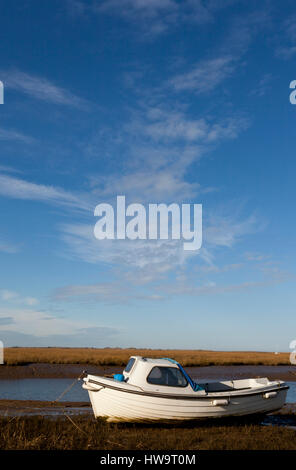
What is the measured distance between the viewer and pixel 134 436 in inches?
559

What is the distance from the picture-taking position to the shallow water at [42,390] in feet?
80.2

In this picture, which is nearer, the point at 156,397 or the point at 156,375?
the point at 156,397

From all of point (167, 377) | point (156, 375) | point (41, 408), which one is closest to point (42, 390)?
point (41, 408)

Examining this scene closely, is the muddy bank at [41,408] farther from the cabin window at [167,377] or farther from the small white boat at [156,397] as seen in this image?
the cabin window at [167,377]

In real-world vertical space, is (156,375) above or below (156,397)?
above

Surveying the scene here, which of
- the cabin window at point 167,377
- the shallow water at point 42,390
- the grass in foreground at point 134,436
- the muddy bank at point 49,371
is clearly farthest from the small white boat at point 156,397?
the muddy bank at point 49,371

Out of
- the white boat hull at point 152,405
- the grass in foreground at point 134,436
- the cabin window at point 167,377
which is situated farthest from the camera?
the cabin window at point 167,377

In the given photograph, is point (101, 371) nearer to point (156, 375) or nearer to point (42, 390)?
point (42, 390)

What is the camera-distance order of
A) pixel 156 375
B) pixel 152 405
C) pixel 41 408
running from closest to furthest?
1. pixel 152 405
2. pixel 156 375
3. pixel 41 408

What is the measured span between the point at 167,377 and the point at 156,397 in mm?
941

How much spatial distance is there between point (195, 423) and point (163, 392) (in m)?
1.75

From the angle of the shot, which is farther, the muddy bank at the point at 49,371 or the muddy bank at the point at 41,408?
the muddy bank at the point at 49,371
